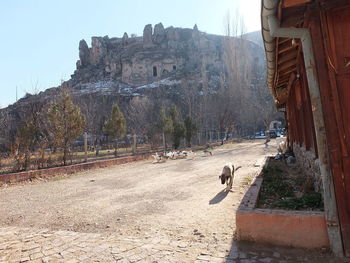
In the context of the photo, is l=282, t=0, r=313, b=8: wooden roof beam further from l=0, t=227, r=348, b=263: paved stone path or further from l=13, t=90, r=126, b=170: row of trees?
l=13, t=90, r=126, b=170: row of trees

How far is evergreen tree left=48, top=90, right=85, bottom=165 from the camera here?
16953mm

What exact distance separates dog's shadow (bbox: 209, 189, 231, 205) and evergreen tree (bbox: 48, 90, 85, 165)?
1203cm

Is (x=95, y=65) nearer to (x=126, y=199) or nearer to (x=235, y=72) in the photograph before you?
(x=235, y=72)

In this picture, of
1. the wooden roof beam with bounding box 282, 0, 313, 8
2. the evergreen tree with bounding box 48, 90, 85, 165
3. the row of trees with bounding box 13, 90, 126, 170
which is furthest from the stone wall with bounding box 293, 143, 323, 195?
the evergreen tree with bounding box 48, 90, 85, 165

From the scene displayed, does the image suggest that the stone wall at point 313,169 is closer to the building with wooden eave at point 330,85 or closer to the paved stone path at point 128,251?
the building with wooden eave at point 330,85


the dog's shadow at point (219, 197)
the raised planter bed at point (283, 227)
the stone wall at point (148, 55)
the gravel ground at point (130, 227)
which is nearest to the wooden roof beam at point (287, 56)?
the raised planter bed at point (283, 227)

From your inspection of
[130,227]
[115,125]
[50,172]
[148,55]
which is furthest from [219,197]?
[148,55]

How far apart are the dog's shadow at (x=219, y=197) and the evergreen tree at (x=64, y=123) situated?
12035 mm

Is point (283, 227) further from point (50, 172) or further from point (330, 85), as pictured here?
point (50, 172)

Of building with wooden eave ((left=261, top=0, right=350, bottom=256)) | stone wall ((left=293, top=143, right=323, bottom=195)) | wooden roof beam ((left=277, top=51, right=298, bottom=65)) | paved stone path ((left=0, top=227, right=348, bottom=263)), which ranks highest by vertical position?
wooden roof beam ((left=277, top=51, right=298, bottom=65))

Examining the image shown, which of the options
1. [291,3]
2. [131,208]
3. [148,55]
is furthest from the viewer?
[148,55]

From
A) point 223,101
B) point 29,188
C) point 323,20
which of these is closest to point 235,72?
point 223,101

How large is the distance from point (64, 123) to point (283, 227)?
15841 mm

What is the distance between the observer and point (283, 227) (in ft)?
12.2
